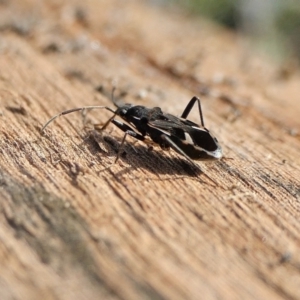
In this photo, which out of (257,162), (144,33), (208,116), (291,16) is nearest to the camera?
(257,162)

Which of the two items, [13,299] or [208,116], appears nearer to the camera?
[13,299]

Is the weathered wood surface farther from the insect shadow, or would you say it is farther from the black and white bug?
the black and white bug

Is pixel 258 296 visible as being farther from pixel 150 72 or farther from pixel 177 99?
pixel 150 72

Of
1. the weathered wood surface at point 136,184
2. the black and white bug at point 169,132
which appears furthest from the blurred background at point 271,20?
the black and white bug at point 169,132

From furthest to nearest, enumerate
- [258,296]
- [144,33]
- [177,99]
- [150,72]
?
[144,33] → [150,72] → [177,99] → [258,296]

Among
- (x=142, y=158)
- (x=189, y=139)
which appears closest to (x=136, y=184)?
(x=142, y=158)

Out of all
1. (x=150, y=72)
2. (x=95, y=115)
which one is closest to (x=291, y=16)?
(x=150, y=72)

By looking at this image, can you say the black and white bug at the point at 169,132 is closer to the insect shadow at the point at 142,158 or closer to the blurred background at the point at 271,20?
the insect shadow at the point at 142,158

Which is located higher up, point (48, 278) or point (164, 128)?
point (164, 128)
